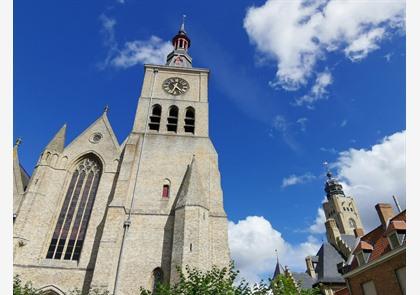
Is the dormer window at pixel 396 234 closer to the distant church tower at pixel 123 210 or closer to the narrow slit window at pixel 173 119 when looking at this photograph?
the distant church tower at pixel 123 210

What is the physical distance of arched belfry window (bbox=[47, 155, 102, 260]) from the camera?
16297 millimetres

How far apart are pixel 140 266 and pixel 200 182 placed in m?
5.87

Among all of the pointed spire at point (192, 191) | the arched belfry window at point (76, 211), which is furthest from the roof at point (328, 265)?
the arched belfry window at point (76, 211)

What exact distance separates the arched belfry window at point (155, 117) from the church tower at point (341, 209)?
4806 cm

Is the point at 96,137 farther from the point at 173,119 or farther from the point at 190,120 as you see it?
the point at 190,120

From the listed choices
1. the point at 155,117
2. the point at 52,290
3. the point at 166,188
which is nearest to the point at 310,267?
the point at 166,188

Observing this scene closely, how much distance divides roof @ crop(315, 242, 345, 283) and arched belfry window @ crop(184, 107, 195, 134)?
64.1 ft

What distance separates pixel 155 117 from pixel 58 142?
7.30m

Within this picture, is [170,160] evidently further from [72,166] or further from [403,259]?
[403,259]

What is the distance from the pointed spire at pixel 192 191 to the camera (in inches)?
652

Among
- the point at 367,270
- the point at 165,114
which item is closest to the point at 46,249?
the point at 165,114

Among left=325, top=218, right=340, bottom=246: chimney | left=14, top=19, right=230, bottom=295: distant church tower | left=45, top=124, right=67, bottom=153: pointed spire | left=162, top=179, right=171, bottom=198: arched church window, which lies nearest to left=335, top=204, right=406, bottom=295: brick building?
left=14, top=19, right=230, bottom=295: distant church tower

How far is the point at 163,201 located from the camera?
59.6ft
